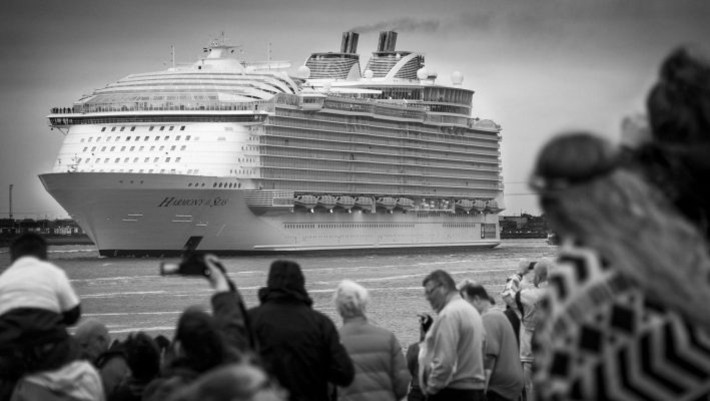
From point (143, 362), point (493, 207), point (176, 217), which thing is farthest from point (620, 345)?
point (493, 207)

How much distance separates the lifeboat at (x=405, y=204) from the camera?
7950cm

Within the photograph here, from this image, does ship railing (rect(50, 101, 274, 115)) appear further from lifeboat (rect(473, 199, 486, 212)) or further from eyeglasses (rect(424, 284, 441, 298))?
eyeglasses (rect(424, 284, 441, 298))

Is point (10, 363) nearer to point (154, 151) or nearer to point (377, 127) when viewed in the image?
point (154, 151)

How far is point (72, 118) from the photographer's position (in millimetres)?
65688

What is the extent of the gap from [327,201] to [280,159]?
4.40 metres

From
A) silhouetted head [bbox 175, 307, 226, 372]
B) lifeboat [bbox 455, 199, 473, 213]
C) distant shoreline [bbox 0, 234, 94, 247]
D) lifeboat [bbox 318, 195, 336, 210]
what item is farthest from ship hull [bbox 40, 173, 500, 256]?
silhouetted head [bbox 175, 307, 226, 372]

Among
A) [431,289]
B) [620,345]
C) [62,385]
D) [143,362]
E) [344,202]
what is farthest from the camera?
[344,202]

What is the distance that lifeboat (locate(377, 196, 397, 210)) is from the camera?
7812 cm

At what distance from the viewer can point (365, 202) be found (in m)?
76.8

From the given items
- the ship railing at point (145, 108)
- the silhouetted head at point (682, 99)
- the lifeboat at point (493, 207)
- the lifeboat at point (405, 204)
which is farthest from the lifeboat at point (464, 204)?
the silhouetted head at point (682, 99)

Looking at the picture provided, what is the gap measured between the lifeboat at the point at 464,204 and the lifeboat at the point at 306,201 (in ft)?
54.9

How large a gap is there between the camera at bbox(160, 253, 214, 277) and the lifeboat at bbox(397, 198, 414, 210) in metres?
75.7

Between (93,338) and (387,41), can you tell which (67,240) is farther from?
(93,338)

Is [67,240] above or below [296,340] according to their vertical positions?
below
